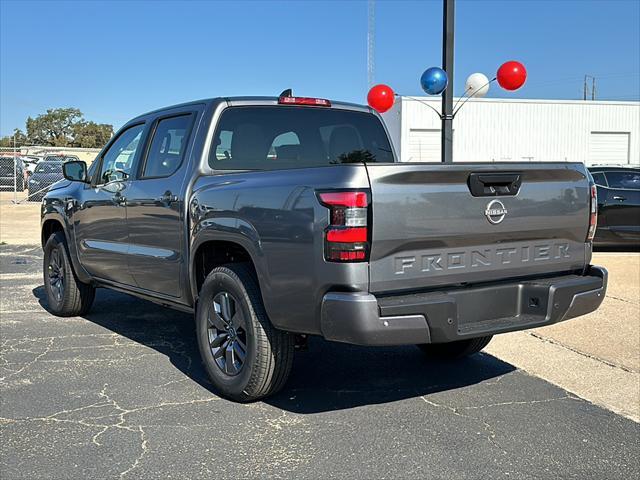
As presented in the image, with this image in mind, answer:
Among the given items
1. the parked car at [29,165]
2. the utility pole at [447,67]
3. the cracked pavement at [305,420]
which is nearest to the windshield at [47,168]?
the parked car at [29,165]

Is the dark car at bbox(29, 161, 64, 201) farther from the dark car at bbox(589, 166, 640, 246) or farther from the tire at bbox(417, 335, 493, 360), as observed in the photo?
the tire at bbox(417, 335, 493, 360)

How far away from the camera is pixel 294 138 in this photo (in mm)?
5246

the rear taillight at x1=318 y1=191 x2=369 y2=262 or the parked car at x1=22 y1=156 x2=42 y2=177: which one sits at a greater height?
the parked car at x1=22 y1=156 x2=42 y2=177

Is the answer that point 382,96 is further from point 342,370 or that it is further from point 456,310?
point 456,310

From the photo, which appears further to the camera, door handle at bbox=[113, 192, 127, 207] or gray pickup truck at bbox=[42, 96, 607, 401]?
door handle at bbox=[113, 192, 127, 207]

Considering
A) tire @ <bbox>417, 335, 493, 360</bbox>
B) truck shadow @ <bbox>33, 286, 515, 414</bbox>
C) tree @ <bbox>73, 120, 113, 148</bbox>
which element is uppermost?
tree @ <bbox>73, 120, 113, 148</bbox>

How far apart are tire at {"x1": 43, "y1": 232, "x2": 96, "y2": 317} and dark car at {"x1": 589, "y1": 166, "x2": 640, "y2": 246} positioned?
323 inches

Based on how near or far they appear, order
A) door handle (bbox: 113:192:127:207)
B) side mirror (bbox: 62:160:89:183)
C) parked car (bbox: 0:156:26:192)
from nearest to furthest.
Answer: door handle (bbox: 113:192:127:207) < side mirror (bbox: 62:160:89:183) < parked car (bbox: 0:156:26:192)

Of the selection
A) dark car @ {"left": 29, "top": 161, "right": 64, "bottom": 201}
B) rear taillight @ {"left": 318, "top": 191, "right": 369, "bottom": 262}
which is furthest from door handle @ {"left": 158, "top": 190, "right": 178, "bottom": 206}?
dark car @ {"left": 29, "top": 161, "right": 64, "bottom": 201}

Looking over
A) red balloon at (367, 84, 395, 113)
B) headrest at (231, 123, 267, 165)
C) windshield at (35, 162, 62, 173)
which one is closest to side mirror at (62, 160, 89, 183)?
headrest at (231, 123, 267, 165)

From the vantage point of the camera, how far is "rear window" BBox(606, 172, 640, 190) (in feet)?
37.4

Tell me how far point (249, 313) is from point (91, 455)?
117cm

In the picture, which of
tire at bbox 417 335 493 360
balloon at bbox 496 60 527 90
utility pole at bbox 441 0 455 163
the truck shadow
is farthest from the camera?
balloon at bbox 496 60 527 90

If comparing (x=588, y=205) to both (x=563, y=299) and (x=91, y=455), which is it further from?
(x=91, y=455)
